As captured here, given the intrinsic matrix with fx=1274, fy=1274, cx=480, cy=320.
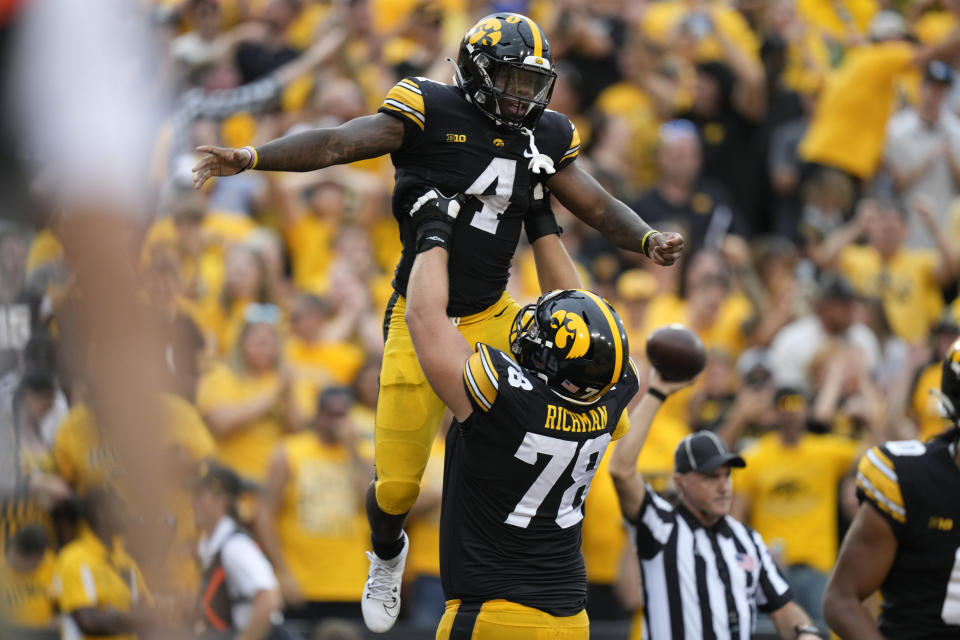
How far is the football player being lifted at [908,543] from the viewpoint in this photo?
545cm

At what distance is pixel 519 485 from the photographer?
4.99 m

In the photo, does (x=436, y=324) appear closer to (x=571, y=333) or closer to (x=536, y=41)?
(x=571, y=333)

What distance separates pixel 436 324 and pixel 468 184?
2.15 ft

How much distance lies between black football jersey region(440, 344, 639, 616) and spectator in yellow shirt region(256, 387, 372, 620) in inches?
140

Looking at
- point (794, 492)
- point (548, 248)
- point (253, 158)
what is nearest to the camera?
point (253, 158)

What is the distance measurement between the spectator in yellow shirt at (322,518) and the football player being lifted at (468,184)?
10.1ft

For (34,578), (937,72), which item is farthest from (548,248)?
(937,72)

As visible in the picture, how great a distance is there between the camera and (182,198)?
1009cm

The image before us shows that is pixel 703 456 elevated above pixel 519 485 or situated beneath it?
situated beneath

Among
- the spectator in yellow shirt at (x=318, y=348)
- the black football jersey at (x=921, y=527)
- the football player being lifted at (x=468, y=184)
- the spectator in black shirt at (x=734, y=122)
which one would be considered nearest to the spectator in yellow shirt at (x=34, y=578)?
the football player being lifted at (x=468, y=184)

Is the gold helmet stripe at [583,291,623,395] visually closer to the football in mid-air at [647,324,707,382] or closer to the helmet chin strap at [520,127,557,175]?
the helmet chin strap at [520,127,557,175]

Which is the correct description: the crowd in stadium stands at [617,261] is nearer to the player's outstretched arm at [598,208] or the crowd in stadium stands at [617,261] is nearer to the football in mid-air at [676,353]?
the player's outstretched arm at [598,208]

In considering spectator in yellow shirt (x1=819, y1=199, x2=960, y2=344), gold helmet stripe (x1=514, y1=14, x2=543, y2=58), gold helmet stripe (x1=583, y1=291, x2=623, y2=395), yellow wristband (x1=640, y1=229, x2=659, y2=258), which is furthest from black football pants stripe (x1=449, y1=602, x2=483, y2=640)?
spectator in yellow shirt (x1=819, y1=199, x2=960, y2=344)

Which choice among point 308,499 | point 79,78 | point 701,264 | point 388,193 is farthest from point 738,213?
point 79,78
